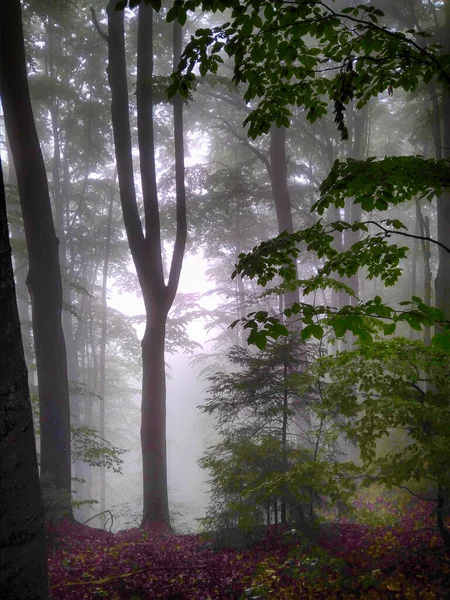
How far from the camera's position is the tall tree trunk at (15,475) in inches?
73.4

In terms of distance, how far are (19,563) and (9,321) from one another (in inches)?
44.5

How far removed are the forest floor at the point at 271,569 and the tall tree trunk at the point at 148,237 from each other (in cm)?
238

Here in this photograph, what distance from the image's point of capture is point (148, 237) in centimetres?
865

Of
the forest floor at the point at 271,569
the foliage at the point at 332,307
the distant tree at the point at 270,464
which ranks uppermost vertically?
the foliage at the point at 332,307

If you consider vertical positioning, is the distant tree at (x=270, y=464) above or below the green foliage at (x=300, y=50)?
below

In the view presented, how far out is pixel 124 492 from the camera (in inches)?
1198

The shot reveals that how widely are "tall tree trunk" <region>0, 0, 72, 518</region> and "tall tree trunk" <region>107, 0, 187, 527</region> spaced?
161cm

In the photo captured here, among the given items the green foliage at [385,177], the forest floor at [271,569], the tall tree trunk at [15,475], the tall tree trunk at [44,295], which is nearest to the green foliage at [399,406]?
the forest floor at [271,569]

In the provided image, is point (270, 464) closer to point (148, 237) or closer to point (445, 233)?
point (148, 237)

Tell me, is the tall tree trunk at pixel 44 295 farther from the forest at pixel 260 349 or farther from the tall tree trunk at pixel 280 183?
the tall tree trunk at pixel 280 183

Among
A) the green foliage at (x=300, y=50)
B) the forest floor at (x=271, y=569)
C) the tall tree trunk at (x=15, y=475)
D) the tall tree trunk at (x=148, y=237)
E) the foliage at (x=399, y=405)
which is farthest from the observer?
the tall tree trunk at (x=148, y=237)

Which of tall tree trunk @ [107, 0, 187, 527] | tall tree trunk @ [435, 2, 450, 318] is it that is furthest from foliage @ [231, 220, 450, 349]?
tall tree trunk @ [435, 2, 450, 318]

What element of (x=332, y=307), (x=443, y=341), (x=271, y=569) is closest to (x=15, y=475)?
→ (x=332, y=307)

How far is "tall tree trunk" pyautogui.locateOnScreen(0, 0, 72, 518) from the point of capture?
725 cm
